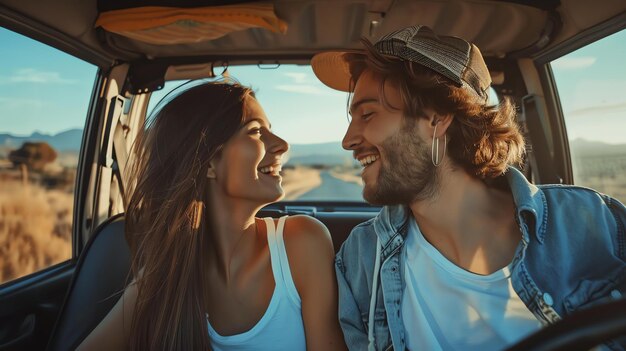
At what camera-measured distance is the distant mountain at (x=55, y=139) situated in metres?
2.40

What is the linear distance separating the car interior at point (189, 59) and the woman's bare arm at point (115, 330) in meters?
0.21

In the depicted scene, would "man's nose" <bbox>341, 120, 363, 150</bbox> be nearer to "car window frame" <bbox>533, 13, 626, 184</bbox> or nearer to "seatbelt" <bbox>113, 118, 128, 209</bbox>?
"car window frame" <bbox>533, 13, 626, 184</bbox>

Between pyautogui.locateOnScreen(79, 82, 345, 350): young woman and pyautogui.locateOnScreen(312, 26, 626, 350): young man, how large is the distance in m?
0.15

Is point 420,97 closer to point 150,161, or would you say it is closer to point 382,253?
point 382,253

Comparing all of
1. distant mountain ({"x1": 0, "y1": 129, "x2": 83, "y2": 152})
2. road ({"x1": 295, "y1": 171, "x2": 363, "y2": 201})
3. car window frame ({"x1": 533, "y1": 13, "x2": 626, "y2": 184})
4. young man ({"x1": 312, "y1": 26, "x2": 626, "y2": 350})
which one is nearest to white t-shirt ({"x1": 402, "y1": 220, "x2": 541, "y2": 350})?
young man ({"x1": 312, "y1": 26, "x2": 626, "y2": 350})

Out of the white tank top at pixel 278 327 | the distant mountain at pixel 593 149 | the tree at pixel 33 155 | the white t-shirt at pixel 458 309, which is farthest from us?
the tree at pixel 33 155

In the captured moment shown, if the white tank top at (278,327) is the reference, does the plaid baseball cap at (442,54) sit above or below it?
above

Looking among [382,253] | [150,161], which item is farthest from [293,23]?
[382,253]

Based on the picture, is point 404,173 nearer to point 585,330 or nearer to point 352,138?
point 352,138

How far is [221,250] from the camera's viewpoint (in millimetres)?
1926

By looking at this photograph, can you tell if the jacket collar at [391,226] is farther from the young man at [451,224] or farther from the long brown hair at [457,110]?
the long brown hair at [457,110]

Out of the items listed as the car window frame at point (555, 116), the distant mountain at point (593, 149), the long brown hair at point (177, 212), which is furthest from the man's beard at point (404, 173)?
the car window frame at point (555, 116)

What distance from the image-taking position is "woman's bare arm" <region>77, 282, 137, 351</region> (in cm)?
168

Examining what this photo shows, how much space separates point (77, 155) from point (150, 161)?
4.76ft
